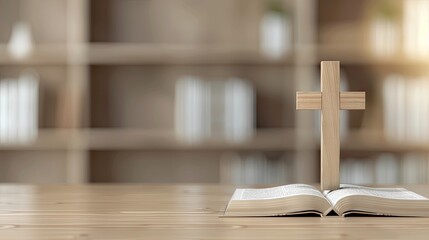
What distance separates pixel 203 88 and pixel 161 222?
2.58 m

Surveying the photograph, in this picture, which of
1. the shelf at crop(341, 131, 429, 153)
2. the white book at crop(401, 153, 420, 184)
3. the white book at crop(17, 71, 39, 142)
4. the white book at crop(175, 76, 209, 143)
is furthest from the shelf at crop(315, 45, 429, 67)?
the white book at crop(17, 71, 39, 142)

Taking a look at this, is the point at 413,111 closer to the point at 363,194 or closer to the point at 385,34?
the point at 385,34

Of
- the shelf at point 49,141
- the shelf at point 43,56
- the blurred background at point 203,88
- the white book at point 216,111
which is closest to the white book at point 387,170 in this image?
the blurred background at point 203,88

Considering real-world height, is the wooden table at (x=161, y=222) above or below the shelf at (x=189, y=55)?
below

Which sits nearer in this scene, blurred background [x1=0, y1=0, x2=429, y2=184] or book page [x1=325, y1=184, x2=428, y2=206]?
book page [x1=325, y1=184, x2=428, y2=206]

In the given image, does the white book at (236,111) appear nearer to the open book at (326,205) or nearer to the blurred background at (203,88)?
the blurred background at (203,88)

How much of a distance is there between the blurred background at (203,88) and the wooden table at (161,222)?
2.15m

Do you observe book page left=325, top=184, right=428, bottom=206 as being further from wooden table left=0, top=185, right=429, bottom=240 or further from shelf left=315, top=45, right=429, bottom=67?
shelf left=315, top=45, right=429, bottom=67

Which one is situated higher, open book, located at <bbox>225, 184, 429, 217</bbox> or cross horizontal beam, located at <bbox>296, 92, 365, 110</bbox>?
cross horizontal beam, located at <bbox>296, 92, 365, 110</bbox>

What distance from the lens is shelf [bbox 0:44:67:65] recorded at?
3.73 metres

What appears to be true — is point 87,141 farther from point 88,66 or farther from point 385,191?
point 385,191

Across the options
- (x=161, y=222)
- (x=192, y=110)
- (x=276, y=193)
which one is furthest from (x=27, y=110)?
(x=161, y=222)

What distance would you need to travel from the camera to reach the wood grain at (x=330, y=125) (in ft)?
4.68

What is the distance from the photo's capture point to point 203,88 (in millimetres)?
3777
